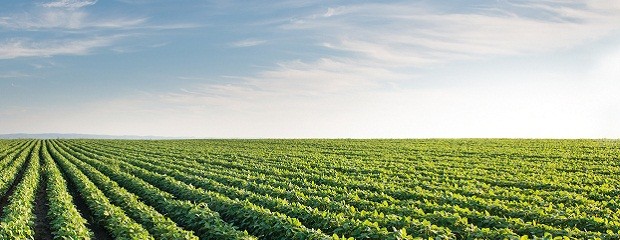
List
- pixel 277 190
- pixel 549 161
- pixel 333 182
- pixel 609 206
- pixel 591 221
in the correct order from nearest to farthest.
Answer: pixel 591 221
pixel 609 206
pixel 277 190
pixel 333 182
pixel 549 161

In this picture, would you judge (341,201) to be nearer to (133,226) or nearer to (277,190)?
(277,190)

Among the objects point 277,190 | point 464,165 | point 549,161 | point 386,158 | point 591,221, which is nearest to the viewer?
point 591,221

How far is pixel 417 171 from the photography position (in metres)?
23.7

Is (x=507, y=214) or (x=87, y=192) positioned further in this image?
(x=87, y=192)

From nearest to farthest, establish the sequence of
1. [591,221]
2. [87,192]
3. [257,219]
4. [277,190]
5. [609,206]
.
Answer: [591,221] → [257,219] → [609,206] → [277,190] → [87,192]

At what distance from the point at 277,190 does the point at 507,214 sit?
7.61m

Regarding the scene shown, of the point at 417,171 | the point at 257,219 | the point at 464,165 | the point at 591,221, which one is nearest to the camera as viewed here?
the point at 591,221

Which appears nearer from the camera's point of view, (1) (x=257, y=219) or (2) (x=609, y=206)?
(1) (x=257, y=219)

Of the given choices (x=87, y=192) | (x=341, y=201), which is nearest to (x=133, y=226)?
(x=341, y=201)

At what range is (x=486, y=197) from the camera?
16000 millimetres

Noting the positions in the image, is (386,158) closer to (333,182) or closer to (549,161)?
(549,161)

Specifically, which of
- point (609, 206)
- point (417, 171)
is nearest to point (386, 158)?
point (417, 171)

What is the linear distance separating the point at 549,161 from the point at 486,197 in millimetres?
15085

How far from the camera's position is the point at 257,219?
496 inches
